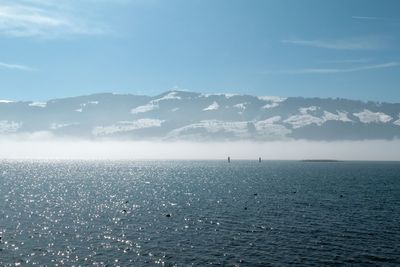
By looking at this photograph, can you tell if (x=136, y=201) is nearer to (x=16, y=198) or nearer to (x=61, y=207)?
(x=61, y=207)

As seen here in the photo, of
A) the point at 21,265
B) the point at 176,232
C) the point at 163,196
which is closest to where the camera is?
the point at 21,265

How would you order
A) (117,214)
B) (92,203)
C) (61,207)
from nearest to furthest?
(117,214) → (61,207) → (92,203)

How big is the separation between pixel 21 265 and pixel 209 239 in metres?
31.1

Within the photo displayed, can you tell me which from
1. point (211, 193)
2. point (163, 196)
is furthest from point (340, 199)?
point (163, 196)

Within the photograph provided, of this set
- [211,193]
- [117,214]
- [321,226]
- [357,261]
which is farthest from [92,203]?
[357,261]

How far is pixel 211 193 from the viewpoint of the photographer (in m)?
153

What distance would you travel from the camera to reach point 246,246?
230 ft

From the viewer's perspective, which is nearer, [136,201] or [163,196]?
[136,201]

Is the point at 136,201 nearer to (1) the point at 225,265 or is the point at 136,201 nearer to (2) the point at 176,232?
(2) the point at 176,232

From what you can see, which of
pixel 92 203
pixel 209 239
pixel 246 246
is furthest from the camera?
pixel 92 203

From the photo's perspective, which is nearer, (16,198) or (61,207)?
(61,207)

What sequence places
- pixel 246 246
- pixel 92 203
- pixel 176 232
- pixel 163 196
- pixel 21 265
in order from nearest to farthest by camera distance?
1. pixel 21 265
2. pixel 246 246
3. pixel 176 232
4. pixel 92 203
5. pixel 163 196

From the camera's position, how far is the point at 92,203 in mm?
124500

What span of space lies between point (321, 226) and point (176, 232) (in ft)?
97.9
